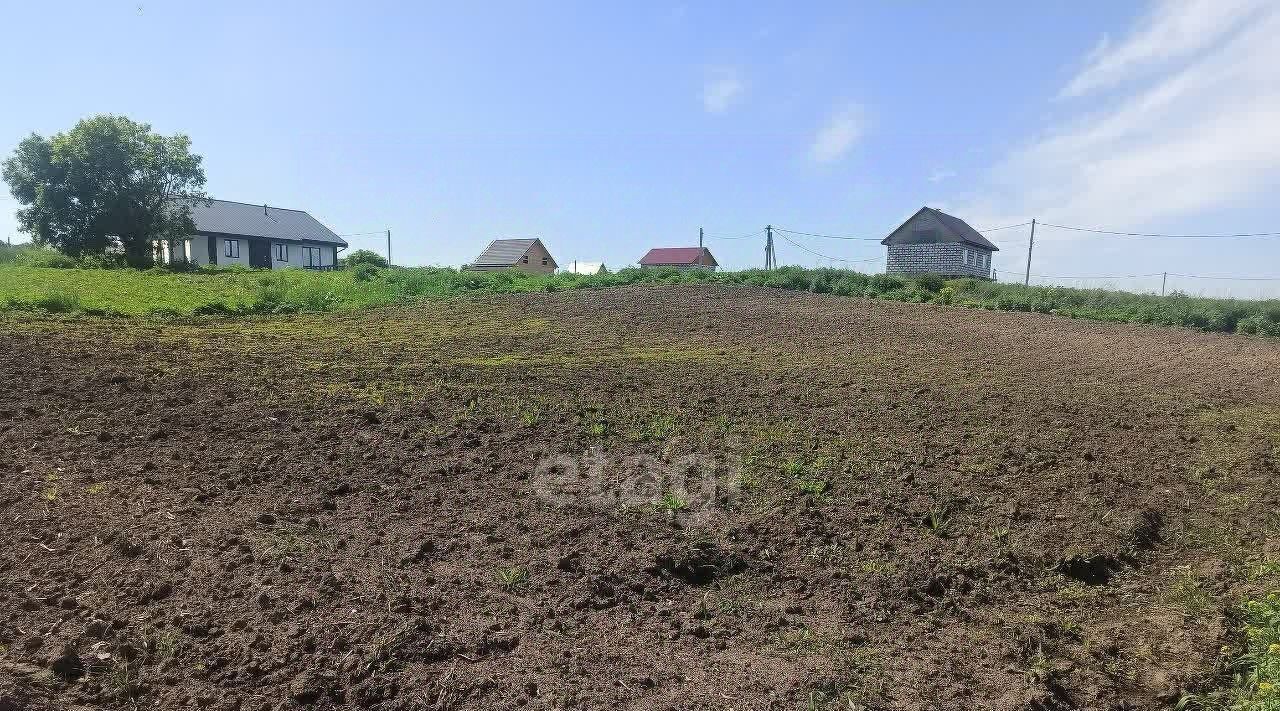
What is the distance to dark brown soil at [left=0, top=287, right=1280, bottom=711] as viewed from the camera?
2867 millimetres

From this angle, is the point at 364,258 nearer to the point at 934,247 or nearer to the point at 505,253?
the point at 505,253

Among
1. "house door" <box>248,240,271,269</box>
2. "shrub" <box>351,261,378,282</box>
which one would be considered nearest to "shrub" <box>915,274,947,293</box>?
"shrub" <box>351,261,378,282</box>

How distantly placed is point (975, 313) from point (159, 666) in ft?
60.3

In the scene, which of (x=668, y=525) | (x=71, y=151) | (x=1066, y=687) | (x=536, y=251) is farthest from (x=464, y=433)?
(x=536, y=251)

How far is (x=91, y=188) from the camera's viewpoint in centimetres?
2956

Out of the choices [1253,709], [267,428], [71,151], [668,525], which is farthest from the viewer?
[71,151]

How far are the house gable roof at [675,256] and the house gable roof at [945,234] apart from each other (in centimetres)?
1973

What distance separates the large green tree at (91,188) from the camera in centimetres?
2930

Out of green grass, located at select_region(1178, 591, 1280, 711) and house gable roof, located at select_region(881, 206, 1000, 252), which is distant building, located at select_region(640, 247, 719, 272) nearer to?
house gable roof, located at select_region(881, 206, 1000, 252)

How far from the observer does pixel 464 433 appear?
5.85 metres

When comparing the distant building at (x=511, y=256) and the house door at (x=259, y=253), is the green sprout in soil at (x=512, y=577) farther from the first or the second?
the distant building at (x=511, y=256)

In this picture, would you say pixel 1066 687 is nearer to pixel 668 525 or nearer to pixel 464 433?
pixel 668 525

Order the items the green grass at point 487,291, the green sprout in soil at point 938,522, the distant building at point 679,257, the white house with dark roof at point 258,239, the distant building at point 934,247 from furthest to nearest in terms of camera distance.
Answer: the distant building at point 679,257, the distant building at point 934,247, the white house with dark roof at point 258,239, the green grass at point 487,291, the green sprout in soil at point 938,522

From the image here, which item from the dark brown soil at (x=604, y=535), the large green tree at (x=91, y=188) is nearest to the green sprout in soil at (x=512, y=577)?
the dark brown soil at (x=604, y=535)
